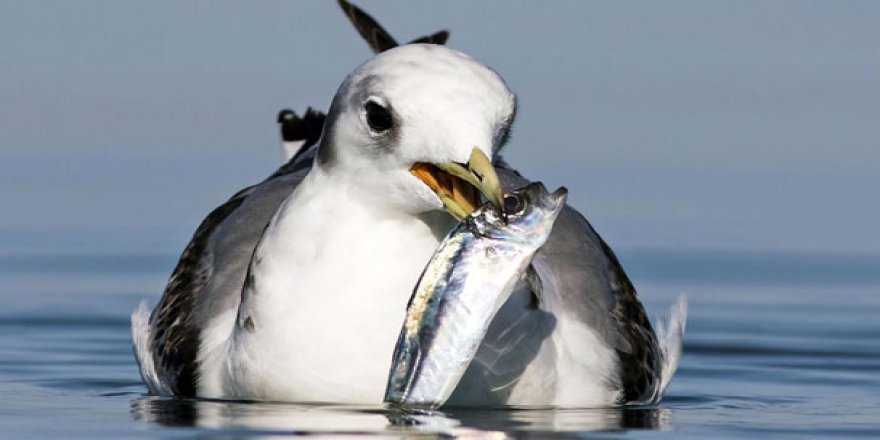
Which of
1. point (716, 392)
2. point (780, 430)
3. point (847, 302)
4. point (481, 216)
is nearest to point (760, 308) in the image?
point (847, 302)

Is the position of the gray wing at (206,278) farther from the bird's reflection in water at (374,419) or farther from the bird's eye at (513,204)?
the bird's eye at (513,204)

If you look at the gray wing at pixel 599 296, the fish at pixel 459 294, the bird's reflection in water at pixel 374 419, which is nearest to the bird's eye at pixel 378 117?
the fish at pixel 459 294

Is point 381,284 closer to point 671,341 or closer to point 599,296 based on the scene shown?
point 599,296

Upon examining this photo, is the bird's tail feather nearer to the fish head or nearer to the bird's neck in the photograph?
the bird's neck

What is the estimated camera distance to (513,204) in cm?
898

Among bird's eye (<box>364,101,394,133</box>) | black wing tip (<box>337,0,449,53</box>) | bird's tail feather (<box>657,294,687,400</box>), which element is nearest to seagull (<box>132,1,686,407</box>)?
bird's eye (<box>364,101,394,133</box>)

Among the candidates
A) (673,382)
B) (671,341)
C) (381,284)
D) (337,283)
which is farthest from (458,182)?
(673,382)

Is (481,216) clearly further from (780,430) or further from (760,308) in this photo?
(760,308)

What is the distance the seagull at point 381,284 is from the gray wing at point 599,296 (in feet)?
0.06

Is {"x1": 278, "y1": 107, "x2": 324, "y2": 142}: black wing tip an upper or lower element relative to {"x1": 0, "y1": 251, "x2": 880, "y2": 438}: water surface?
upper

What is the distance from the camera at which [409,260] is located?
9273 mm

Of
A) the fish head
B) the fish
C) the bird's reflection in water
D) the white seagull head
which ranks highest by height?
the white seagull head

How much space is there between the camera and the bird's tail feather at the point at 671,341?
11242mm

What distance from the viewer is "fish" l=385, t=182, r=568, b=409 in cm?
895
